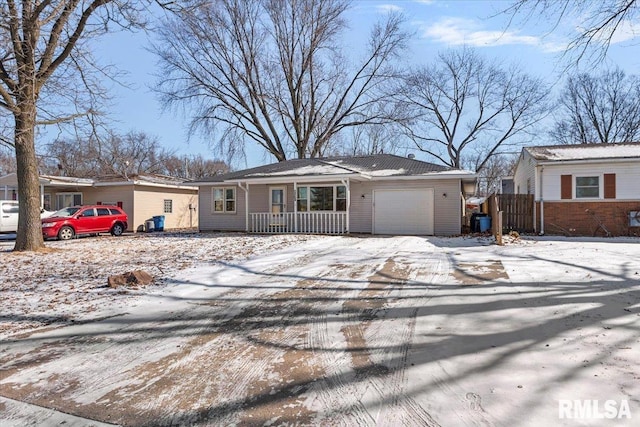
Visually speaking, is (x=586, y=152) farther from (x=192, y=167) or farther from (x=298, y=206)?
(x=192, y=167)

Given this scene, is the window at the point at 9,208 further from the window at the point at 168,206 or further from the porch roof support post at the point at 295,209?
the porch roof support post at the point at 295,209

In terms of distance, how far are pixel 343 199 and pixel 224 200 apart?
620 cm

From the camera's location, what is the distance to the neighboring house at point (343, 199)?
15.9m

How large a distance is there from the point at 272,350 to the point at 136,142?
50081mm

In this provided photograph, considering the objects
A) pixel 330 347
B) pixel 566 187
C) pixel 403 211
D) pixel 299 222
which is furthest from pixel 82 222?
pixel 566 187

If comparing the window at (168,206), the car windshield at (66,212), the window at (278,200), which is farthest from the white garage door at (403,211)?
the window at (168,206)

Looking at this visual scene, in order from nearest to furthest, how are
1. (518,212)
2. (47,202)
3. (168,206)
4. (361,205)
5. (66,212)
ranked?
1. (518,212)
2. (361,205)
3. (66,212)
4. (47,202)
5. (168,206)

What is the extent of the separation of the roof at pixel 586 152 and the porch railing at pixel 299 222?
8395 mm

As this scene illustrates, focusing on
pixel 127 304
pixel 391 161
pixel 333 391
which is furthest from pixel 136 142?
pixel 333 391

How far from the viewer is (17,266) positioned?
901cm

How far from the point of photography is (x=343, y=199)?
55.7ft

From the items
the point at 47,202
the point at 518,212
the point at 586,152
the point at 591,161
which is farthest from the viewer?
the point at 47,202

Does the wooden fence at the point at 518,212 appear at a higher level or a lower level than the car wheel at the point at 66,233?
higher

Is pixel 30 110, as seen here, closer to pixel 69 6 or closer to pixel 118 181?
pixel 69 6
